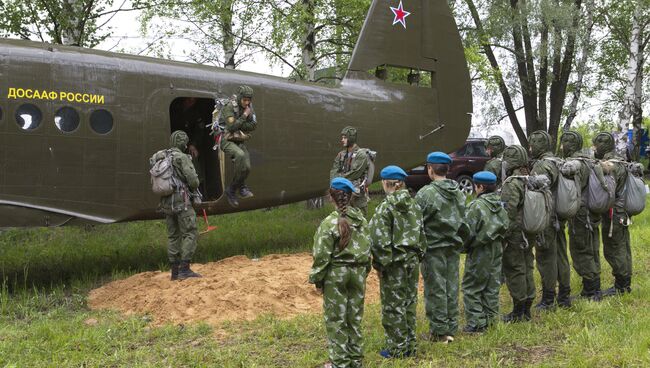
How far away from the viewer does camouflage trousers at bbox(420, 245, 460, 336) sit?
5.71 m

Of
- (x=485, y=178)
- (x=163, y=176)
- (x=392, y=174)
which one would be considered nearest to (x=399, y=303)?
(x=392, y=174)

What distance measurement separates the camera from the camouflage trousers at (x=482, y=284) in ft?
20.0

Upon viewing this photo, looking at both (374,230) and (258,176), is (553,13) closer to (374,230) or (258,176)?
(258,176)

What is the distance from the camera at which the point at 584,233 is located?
7199 mm

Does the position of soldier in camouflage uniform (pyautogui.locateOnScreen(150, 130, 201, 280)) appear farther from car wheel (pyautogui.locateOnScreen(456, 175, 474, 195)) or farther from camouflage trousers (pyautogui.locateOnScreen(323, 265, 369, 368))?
car wheel (pyautogui.locateOnScreen(456, 175, 474, 195))

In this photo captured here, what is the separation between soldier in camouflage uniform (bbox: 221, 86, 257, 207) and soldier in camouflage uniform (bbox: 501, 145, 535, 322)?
3891mm

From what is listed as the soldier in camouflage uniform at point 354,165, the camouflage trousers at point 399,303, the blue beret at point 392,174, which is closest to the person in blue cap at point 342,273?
the camouflage trousers at point 399,303

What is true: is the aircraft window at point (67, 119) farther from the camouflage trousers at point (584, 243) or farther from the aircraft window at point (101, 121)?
the camouflage trousers at point (584, 243)

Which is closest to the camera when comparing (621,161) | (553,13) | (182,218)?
(621,161)

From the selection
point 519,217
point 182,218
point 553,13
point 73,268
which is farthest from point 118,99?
point 553,13

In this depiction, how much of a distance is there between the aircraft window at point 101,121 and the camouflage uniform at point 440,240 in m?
4.75

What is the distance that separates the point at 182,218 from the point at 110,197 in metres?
1.22

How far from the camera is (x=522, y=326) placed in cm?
612

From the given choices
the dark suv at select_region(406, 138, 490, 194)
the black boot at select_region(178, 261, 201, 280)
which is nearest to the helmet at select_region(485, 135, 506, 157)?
the black boot at select_region(178, 261, 201, 280)
